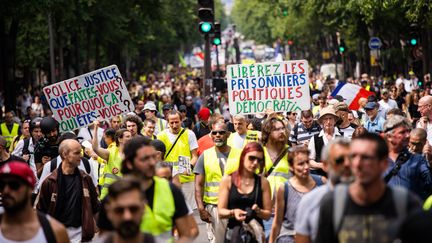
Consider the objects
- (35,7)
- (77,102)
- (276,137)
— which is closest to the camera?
(276,137)

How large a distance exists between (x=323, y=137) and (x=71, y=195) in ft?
11.5

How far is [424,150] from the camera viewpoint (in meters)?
10.8

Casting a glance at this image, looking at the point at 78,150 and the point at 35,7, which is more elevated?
the point at 35,7

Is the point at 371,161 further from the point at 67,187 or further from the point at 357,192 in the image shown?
the point at 67,187

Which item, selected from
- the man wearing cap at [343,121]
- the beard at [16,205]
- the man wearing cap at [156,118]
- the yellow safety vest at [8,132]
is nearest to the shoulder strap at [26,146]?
the man wearing cap at [156,118]

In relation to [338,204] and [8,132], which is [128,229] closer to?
[338,204]

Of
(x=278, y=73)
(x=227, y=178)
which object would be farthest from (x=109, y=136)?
(x=227, y=178)

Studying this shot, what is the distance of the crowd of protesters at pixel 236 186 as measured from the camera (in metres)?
6.09

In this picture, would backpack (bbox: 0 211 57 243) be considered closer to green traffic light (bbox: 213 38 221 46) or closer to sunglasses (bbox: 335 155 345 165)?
sunglasses (bbox: 335 155 345 165)

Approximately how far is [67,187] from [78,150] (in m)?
0.35

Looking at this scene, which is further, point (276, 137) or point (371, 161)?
point (276, 137)

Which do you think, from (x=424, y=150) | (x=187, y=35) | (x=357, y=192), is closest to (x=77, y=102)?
(x=424, y=150)

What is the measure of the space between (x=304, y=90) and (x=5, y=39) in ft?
59.2

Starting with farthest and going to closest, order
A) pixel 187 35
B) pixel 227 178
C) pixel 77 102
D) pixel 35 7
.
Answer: pixel 187 35
pixel 35 7
pixel 77 102
pixel 227 178
